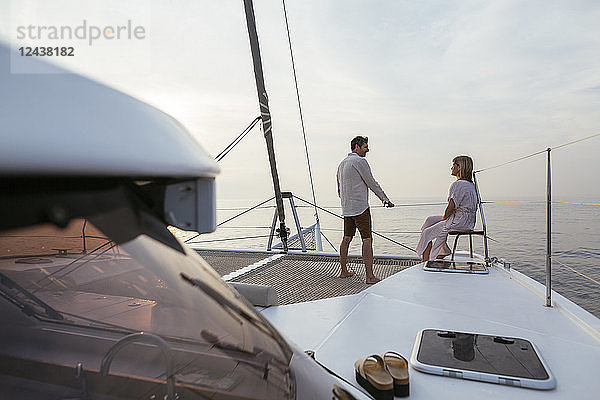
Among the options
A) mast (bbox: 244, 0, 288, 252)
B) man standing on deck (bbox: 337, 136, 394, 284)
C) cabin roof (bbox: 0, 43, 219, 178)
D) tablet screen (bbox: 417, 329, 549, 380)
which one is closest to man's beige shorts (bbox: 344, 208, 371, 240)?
man standing on deck (bbox: 337, 136, 394, 284)

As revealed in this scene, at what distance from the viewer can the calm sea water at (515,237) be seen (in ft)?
11.2

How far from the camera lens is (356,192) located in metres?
A: 2.47

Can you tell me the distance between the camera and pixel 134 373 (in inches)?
11.1

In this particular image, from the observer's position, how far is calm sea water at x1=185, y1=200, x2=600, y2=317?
343 centimetres

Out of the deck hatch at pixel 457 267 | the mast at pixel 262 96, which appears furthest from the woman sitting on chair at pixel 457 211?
the mast at pixel 262 96

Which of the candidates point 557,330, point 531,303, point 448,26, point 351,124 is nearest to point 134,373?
point 557,330

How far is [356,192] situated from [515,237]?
596cm

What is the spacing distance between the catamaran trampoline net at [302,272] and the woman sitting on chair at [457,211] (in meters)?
0.32

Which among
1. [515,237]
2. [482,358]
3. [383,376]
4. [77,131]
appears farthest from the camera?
[515,237]

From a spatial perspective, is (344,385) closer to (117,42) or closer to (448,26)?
(117,42)

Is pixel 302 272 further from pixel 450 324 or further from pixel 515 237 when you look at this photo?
→ pixel 515 237

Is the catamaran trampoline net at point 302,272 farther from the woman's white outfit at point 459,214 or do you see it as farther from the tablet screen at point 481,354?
the tablet screen at point 481,354

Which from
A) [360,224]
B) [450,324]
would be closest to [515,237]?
[360,224]

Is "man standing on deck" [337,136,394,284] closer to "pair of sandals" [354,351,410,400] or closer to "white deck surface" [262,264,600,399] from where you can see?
"white deck surface" [262,264,600,399]
